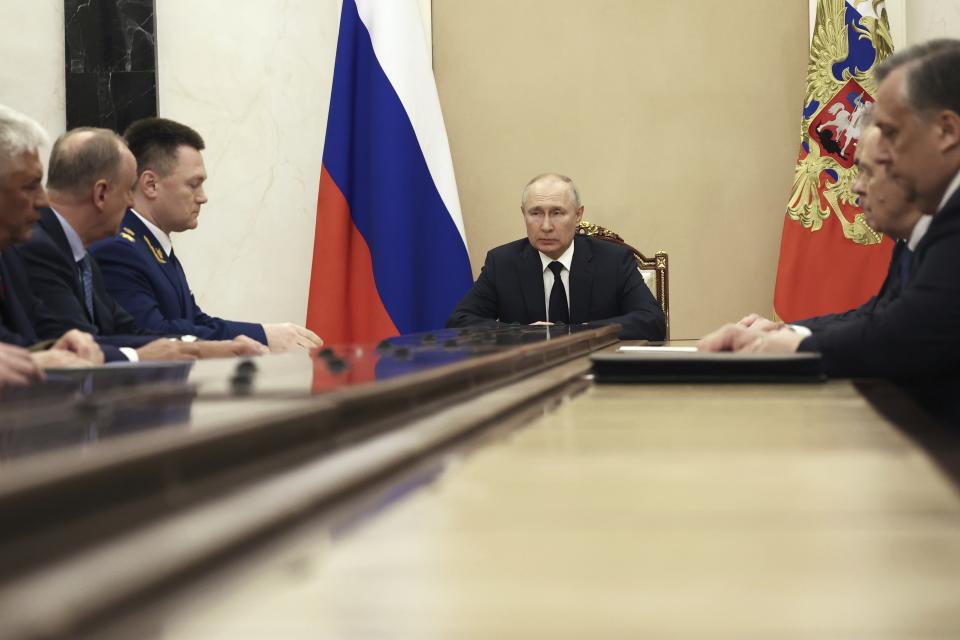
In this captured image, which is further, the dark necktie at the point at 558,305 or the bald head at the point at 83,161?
the dark necktie at the point at 558,305

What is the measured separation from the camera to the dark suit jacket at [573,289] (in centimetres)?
503

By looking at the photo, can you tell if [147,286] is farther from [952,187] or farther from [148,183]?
[952,187]

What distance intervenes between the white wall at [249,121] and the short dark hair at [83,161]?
1708 millimetres

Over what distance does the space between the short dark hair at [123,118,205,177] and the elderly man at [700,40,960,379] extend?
119 inches

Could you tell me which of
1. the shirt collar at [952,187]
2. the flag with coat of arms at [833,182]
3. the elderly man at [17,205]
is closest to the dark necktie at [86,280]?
the elderly man at [17,205]

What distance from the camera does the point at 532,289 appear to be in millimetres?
5094

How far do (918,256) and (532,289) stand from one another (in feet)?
9.86

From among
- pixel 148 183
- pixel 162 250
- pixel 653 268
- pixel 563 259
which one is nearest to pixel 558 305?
pixel 563 259

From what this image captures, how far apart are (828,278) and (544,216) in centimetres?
172

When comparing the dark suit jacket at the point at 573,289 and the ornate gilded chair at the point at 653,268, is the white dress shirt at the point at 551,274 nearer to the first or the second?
the dark suit jacket at the point at 573,289

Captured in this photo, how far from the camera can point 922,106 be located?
7.35ft

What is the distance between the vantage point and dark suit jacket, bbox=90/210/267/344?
4.02 m

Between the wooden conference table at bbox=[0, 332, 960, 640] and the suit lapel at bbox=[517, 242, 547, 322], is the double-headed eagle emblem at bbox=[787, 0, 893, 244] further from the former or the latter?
the wooden conference table at bbox=[0, 332, 960, 640]

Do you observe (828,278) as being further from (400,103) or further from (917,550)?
(917,550)
